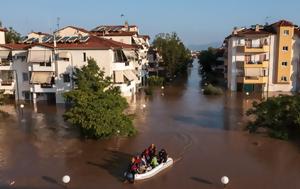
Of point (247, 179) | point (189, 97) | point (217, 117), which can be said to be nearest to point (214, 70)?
point (189, 97)

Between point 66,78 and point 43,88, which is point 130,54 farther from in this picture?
point 43,88

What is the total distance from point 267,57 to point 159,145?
31859 millimetres

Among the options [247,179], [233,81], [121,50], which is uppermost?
[121,50]

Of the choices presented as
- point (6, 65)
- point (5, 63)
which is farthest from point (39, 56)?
point (5, 63)

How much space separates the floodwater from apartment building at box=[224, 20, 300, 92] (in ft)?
53.0

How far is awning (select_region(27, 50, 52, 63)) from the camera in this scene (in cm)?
4412

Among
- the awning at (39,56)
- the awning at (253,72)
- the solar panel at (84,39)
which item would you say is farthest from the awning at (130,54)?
the awning at (253,72)

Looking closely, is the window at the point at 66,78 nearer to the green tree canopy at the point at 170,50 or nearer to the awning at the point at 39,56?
the awning at the point at 39,56

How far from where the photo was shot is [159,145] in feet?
89.5

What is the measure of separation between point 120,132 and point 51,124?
367 inches

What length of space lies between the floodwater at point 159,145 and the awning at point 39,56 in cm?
730

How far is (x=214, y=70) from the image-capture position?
8656 cm

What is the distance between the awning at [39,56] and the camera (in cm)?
4412

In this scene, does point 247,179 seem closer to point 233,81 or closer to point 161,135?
point 161,135
